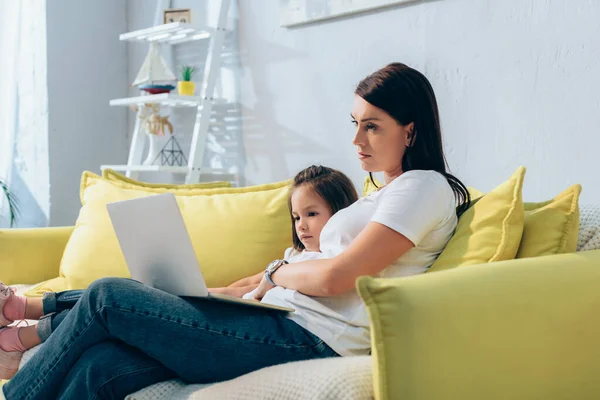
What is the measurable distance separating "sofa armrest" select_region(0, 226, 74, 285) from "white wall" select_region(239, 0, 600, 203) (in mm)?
869

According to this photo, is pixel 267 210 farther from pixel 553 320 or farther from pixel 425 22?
pixel 553 320

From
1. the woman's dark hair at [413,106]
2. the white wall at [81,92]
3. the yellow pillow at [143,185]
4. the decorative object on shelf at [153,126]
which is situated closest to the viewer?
the woman's dark hair at [413,106]

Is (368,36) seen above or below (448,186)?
above

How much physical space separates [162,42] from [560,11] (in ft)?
6.31

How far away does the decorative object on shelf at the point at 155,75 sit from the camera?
3.07 metres

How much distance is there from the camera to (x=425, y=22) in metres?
2.26

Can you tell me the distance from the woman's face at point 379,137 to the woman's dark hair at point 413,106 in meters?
0.01

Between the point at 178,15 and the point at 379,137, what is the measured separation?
173 centimetres

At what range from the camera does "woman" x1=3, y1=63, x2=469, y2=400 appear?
4.39ft

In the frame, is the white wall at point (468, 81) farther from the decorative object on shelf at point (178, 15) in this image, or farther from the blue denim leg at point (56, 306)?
the blue denim leg at point (56, 306)

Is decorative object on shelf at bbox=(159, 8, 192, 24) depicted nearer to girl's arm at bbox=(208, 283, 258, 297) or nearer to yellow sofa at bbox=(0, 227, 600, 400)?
girl's arm at bbox=(208, 283, 258, 297)

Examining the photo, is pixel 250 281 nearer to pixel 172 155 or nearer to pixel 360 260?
pixel 360 260

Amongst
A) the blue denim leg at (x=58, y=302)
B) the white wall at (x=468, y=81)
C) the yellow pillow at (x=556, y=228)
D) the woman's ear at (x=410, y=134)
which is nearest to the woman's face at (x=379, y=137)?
the woman's ear at (x=410, y=134)

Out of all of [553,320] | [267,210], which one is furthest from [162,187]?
[553,320]
